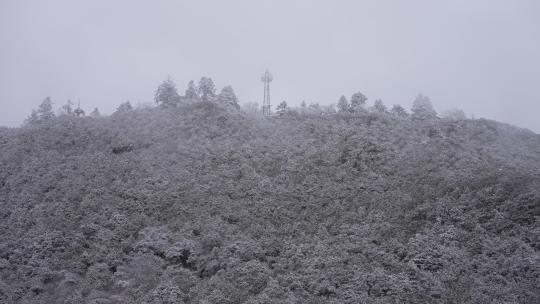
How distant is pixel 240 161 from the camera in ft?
117

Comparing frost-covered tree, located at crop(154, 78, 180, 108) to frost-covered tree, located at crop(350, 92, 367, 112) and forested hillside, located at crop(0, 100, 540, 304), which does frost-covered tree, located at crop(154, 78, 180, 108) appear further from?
frost-covered tree, located at crop(350, 92, 367, 112)

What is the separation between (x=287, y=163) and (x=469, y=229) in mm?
14954

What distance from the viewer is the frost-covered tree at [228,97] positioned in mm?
56500

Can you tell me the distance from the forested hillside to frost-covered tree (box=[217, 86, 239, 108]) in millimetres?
14616

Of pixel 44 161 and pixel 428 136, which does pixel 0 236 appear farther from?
pixel 428 136

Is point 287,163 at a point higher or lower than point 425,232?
higher

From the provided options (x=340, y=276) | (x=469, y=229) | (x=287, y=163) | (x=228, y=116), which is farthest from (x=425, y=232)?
(x=228, y=116)

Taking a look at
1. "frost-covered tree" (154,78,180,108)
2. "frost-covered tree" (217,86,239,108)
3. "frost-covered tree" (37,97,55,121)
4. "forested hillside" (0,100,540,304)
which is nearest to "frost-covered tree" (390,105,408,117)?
"forested hillside" (0,100,540,304)

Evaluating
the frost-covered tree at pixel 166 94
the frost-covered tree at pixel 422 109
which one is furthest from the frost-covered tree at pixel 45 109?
the frost-covered tree at pixel 422 109

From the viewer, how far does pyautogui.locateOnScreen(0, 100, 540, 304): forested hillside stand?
21.1 metres

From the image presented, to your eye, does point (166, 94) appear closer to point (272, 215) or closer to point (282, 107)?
point (282, 107)

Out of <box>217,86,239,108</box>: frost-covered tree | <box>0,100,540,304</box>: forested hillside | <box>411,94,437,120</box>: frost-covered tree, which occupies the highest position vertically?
<box>217,86,239,108</box>: frost-covered tree

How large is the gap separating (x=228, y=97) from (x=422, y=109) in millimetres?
23244

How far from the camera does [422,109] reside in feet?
173
